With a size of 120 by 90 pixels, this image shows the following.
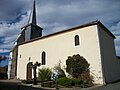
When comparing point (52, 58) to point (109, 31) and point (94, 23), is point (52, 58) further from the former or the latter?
point (109, 31)

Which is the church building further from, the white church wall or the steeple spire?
the steeple spire

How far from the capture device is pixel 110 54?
64.9 feet

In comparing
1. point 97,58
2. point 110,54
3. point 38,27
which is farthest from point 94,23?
point 38,27

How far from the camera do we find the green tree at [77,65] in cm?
1625

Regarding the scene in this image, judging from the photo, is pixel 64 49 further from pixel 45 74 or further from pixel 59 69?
pixel 45 74

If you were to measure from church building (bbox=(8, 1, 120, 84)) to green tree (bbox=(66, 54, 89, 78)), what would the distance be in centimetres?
57

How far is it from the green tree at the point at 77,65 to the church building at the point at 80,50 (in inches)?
22.3

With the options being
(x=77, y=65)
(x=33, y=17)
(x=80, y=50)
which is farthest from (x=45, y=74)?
(x=33, y=17)

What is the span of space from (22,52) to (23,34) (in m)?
8.68

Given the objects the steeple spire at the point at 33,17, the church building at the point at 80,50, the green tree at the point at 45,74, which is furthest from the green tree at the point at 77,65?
the steeple spire at the point at 33,17

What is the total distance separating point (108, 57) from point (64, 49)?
5.80m

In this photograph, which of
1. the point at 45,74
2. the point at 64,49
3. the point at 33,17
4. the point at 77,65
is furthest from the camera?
the point at 33,17

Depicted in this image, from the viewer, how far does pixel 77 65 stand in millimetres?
16203

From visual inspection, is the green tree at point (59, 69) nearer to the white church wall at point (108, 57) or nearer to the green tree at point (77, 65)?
the green tree at point (77, 65)
